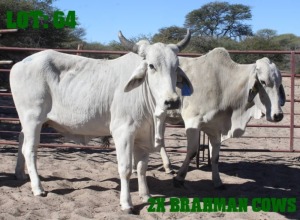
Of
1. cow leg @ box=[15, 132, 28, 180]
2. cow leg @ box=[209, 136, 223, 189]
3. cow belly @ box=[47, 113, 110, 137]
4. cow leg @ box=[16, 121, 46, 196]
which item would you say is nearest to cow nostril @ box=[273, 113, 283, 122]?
cow leg @ box=[209, 136, 223, 189]

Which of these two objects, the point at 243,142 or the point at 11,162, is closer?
the point at 11,162

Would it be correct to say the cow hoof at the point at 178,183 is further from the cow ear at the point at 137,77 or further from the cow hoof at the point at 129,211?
the cow ear at the point at 137,77

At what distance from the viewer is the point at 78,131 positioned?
5.29 m

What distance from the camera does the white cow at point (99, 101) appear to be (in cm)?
484

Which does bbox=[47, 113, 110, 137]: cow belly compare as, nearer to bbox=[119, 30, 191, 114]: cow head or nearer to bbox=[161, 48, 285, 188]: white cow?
bbox=[119, 30, 191, 114]: cow head

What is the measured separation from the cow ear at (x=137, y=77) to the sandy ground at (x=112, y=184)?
1.22 metres

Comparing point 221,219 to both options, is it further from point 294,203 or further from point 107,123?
point 107,123

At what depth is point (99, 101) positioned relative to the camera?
509 cm

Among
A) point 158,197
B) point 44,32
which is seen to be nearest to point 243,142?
point 158,197

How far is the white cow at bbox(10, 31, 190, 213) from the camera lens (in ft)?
15.9

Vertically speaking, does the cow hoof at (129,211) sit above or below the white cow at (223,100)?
below

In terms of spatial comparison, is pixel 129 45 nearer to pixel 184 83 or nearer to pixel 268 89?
pixel 184 83

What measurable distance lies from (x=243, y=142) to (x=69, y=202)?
17.0 ft

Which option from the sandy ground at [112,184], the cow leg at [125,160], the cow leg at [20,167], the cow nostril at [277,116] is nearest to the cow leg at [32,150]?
the sandy ground at [112,184]
